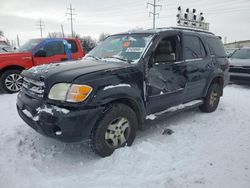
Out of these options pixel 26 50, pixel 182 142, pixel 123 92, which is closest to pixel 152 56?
pixel 123 92

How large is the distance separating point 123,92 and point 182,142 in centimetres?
144

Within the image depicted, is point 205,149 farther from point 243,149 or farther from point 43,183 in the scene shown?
point 43,183

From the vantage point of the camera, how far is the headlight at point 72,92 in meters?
2.89

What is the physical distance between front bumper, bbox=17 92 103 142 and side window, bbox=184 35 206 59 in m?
2.43

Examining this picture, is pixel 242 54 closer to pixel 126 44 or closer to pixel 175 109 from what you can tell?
pixel 175 109

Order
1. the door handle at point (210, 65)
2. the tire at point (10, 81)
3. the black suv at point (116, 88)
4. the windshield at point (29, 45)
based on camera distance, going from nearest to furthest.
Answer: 1. the black suv at point (116, 88)
2. the door handle at point (210, 65)
3. the tire at point (10, 81)
4. the windshield at point (29, 45)

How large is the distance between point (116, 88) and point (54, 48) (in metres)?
5.40

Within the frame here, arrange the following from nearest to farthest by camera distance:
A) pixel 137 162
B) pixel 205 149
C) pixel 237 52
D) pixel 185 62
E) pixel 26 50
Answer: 1. pixel 137 162
2. pixel 205 149
3. pixel 185 62
4. pixel 26 50
5. pixel 237 52

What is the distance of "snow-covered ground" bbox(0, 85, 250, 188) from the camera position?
2797 mm

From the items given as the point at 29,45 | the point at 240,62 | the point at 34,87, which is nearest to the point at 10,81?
the point at 29,45

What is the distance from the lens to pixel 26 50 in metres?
7.57

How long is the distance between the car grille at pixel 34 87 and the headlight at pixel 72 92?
251 millimetres

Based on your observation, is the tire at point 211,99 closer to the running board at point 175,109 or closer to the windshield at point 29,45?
the running board at point 175,109

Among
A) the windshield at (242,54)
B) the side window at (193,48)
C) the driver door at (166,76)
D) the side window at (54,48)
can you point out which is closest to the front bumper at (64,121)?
the driver door at (166,76)
